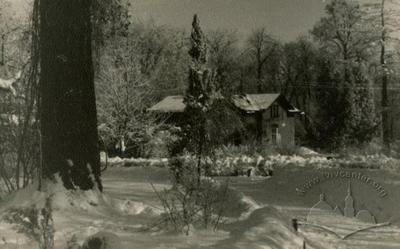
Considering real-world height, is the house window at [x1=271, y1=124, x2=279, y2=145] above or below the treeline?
below

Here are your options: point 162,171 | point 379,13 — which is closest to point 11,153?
point 379,13

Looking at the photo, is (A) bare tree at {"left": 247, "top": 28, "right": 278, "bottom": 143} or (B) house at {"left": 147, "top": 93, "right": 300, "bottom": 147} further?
(B) house at {"left": 147, "top": 93, "right": 300, "bottom": 147}

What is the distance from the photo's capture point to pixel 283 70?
89.0 feet

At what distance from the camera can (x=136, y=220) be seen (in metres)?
5.22

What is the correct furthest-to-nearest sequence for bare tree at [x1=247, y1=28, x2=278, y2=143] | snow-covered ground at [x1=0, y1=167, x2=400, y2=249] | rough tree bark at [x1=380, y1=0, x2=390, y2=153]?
bare tree at [x1=247, y1=28, x2=278, y2=143]
rough tree bark at [x1=380, y1=0, x2=390, y2=153]
snow-covered ground at [x1=0, y1=167, x2=400, y2=249]

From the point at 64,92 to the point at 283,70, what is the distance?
2247 cm

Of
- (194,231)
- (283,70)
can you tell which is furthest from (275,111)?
(194,231)

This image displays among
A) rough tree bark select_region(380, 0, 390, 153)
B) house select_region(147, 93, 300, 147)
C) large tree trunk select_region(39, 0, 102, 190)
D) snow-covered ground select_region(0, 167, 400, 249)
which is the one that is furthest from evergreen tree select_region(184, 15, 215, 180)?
house select_region(147, 93, 300, 147)

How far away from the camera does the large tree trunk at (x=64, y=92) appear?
543cm

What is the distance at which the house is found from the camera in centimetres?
2530

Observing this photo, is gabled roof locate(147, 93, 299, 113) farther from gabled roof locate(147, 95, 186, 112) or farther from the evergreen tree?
the evergreen tree

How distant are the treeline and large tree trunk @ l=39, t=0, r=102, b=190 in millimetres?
2262

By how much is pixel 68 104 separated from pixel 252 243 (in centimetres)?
240

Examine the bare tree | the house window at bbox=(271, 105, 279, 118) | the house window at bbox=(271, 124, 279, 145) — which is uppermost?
the bare tree
